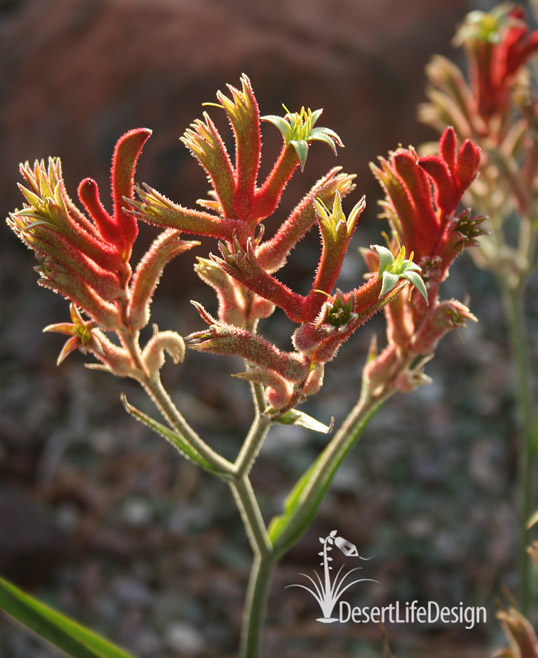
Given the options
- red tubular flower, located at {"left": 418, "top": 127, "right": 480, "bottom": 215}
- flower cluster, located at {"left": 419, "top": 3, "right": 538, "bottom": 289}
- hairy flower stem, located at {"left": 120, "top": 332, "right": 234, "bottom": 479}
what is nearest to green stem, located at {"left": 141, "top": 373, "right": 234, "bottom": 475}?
hairy flower stem, located at {"left": 120, "top": 332, "right": 234, "bottom": 479}

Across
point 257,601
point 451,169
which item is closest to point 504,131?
point 451,169

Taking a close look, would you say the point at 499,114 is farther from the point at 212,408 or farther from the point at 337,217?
the point at 212,408

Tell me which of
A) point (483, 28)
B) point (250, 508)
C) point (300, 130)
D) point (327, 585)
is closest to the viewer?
point (300, 130)

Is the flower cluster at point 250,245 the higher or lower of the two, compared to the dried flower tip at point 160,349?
higher

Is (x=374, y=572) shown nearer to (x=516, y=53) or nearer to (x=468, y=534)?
(x=468, y=534)

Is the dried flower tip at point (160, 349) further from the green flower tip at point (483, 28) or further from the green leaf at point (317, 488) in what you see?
the green flower tip at point (483, 28)

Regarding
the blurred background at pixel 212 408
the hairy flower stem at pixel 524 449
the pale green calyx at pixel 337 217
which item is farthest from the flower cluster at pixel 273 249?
the blurred background at pixel 212 408

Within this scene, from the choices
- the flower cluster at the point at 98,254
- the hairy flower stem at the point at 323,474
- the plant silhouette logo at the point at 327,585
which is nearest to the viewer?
the flower cluster at the point at 98,254
